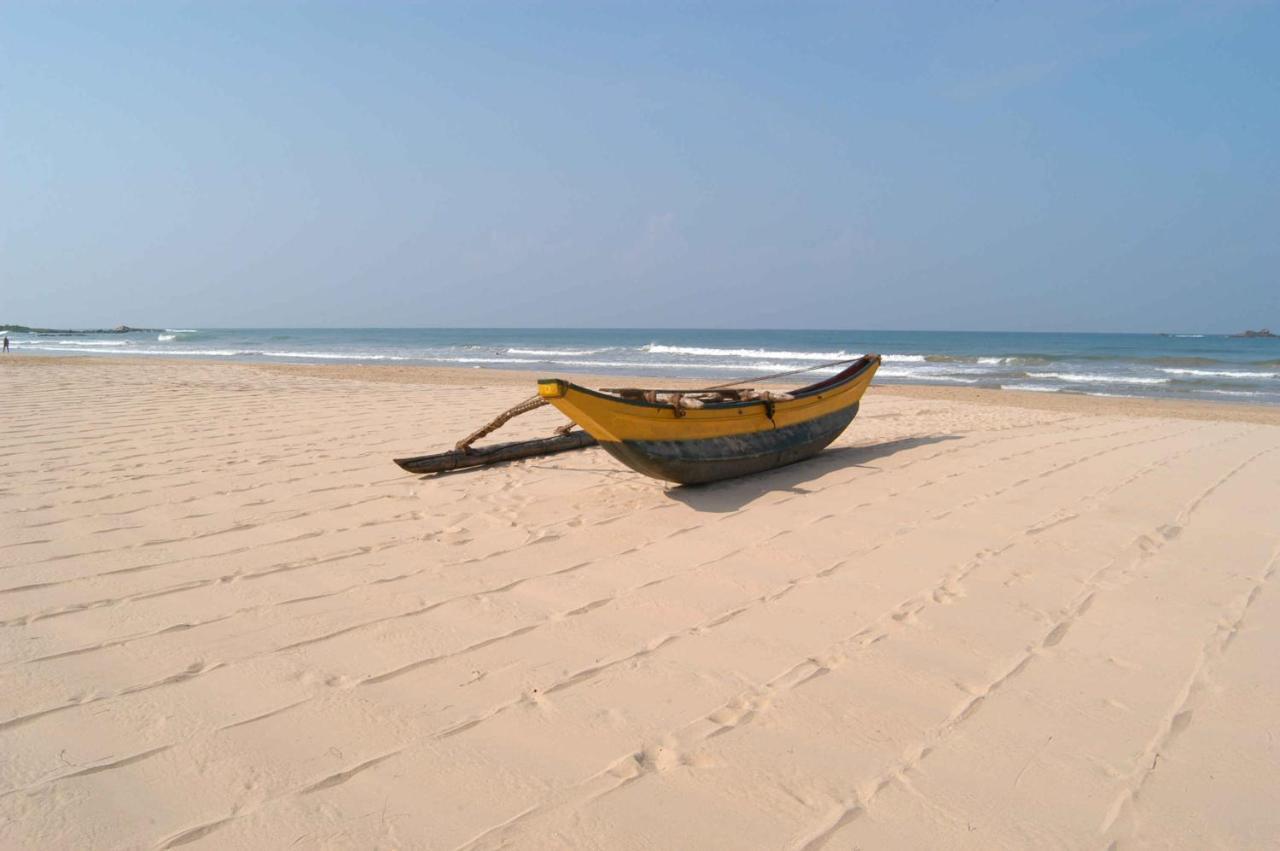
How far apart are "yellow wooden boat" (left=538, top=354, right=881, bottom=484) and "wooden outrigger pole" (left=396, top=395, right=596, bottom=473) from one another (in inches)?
32.9

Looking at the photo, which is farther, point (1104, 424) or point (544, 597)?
point (1104, 424)

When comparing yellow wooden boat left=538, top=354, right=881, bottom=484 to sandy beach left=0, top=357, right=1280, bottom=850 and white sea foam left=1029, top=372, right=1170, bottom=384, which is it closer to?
sandy beach left=0, top=357, right=1280, bottom=850

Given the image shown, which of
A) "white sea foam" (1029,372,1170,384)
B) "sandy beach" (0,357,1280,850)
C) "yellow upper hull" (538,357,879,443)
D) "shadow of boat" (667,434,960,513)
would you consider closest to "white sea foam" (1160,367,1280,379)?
"white sea foam" (1029,372,1170,384)

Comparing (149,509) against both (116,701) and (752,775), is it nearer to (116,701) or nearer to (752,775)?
(116,701)

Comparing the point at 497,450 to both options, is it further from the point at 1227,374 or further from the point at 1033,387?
the point at 1227,374

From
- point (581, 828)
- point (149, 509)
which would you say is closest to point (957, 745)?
point (581, 828)

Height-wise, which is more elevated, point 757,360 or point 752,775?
point 752,775

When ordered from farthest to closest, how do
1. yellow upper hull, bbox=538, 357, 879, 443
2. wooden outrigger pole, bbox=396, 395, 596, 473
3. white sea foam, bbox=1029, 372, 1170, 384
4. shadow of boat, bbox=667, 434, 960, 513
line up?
white sea foam, bbox=1029, 372, 1170, 384 → wooden outrigger pole, bbox=396, 395, 596, 473 → shadow of boat, bbox=667, 434, 960, 513 → yellow upper hull, bbox=538, 357, 879, 443

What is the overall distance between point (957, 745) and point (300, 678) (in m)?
2.34

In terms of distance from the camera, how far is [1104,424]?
10.7 metres

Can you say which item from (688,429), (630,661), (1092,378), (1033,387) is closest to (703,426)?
(688,429)

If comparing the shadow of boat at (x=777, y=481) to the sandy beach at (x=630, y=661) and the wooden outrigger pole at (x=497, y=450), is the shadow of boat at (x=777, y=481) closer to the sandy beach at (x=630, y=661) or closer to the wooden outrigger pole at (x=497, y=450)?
the sandy beach at (x=630, y=661)

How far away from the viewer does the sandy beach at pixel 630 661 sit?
226cm

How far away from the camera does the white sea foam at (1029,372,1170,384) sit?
23.8 meters
